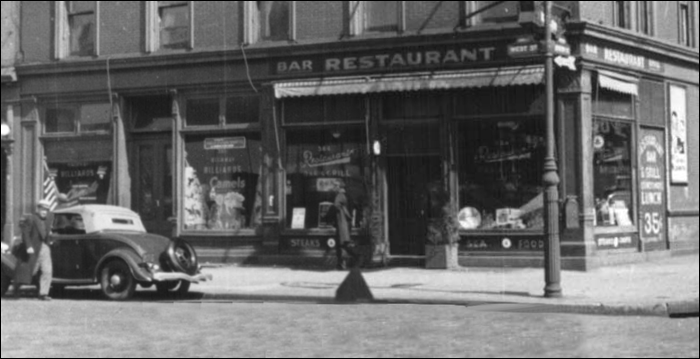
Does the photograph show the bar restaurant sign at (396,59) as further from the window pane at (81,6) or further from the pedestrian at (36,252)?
the pedestrian at (36,252)

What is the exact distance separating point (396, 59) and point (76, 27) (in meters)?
8.45

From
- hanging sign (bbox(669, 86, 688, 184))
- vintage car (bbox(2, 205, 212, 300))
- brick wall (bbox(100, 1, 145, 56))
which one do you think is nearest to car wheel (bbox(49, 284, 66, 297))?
vintage car (bbox(2, 205, 212, 300))

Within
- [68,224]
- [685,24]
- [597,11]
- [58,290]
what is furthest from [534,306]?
[685,24]

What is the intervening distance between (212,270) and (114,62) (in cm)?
580

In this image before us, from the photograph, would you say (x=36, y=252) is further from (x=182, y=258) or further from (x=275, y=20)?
(x=275, y=20)

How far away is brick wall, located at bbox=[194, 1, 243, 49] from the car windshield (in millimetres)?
7159

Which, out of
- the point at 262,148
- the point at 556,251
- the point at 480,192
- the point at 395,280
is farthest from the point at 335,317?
the point at 262,148

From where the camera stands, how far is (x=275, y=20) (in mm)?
21734

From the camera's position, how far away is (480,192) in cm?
2000

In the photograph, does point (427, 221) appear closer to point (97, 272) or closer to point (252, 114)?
point (252, 114)

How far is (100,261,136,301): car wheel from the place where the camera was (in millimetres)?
14742

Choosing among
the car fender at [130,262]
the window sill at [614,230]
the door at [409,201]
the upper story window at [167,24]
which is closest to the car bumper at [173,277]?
the car fender at [130,262]

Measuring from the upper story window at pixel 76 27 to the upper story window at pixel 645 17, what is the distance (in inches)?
496

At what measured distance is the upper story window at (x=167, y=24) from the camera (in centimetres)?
2255
